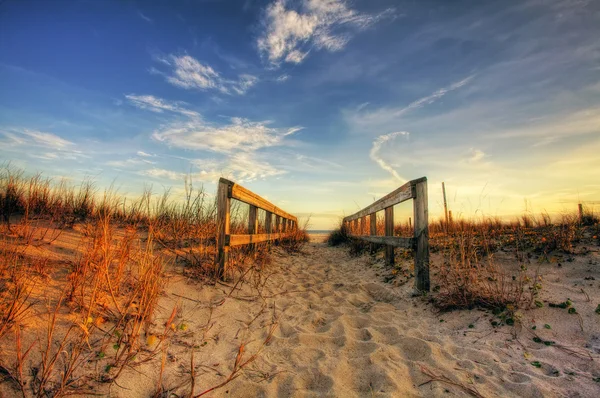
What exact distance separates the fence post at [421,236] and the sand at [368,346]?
0.28 metres

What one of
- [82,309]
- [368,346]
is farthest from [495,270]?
[82,309]

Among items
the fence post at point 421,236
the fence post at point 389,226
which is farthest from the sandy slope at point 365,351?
the fence post at point 389,226

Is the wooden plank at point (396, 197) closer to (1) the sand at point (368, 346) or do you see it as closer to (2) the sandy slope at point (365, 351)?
(1) the sand at point (368, 346)

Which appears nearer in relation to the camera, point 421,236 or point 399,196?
point 421,236

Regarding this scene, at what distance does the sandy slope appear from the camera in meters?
2.21

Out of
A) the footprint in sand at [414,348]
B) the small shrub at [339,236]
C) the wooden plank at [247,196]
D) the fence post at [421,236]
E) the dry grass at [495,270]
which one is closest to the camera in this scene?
the footprint in sand at [414,348]

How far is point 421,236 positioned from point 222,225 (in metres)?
2.77

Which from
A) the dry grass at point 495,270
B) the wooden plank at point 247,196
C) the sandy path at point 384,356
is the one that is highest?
the wooden plank at point 247,196

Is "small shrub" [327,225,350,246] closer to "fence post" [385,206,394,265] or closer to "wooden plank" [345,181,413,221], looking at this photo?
"wooden plank" [345,181,413,221]

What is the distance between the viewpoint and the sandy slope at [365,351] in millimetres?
2213

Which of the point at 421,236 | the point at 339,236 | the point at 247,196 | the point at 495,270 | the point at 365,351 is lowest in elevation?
the point at 365,351

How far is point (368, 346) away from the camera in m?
2.86

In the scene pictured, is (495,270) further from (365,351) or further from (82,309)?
(82,309)

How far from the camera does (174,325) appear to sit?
9.89 ft
